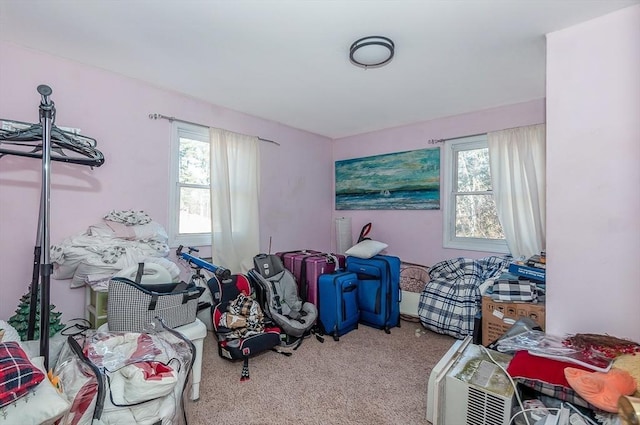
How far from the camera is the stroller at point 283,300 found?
2.54 meters

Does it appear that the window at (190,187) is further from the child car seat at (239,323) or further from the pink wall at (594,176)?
the pink wall at (594,176)

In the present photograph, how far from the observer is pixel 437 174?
3.42 metres

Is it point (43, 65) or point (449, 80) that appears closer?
point (43, 65)

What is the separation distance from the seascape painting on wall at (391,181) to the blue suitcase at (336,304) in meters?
1.26

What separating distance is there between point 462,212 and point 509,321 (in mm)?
1362

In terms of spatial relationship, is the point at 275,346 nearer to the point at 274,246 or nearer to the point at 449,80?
the point at 274,246

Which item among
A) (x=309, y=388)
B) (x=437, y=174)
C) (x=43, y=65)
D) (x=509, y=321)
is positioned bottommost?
(x=309, y=388)

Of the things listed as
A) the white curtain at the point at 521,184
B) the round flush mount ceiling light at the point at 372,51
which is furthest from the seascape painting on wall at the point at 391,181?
the round flush mount ceiling light at the point at 372,51

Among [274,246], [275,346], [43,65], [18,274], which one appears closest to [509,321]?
[275,346]

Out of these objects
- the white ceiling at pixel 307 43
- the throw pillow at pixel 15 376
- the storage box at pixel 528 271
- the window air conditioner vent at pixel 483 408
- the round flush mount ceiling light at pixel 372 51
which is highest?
the white ceiling at pixel 307 43

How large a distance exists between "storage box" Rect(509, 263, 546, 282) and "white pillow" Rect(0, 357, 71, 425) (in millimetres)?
2828

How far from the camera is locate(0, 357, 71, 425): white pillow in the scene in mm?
980

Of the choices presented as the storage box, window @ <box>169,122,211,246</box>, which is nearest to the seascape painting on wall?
the storage box

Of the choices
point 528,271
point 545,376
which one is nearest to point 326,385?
point 545,376
